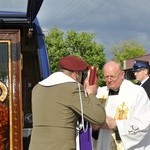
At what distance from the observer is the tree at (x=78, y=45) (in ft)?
151

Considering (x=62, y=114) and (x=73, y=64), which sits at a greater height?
(x=73, y=64)

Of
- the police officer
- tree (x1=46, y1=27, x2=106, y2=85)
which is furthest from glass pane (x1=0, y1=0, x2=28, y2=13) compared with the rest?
tree (x1=46, y1=27, x2=106, y2=85)

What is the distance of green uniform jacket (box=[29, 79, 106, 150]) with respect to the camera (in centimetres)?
418

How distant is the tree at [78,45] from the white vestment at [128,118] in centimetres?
4018

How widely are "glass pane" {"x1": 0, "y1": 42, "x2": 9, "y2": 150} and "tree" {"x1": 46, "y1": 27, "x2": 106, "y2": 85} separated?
40069 mm

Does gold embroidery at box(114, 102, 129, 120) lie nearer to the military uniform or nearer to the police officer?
the military uniform

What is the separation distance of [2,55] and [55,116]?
1390mm

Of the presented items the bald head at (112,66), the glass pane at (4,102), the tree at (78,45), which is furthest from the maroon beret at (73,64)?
the tree at (78,45)

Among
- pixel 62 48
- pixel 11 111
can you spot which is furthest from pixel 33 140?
pixel 62 48

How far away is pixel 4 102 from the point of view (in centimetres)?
523

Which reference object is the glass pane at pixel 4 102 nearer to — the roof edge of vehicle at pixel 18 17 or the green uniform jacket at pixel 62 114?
the roof edge of vehicle at pixel 18 17

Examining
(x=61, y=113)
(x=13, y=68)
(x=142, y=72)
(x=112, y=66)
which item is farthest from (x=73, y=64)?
(x=142, y=72)

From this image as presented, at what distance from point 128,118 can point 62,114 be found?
1.07m

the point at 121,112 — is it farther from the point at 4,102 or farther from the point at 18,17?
the point at 18,17
